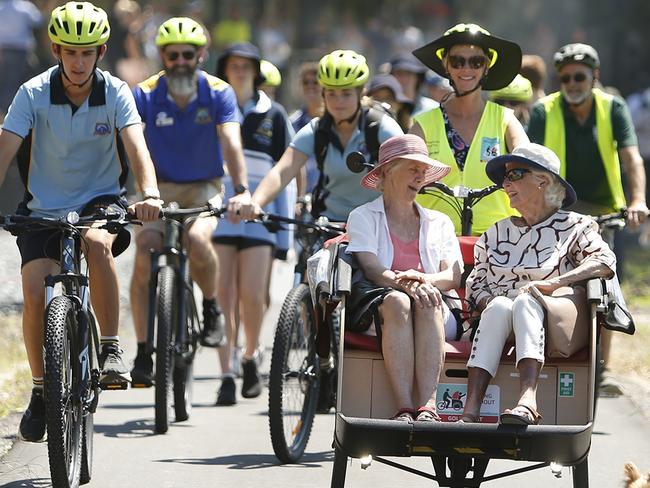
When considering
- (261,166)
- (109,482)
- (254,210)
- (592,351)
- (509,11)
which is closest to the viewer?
(592,351)

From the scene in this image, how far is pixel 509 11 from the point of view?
110ft

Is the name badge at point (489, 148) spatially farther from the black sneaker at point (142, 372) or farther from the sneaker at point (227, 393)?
the sneaker at point (227, 393)

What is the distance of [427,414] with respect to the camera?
22.2ft

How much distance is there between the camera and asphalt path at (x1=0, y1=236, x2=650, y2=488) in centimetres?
798

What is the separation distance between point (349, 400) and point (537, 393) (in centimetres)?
78

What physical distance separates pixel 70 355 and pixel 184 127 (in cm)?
287

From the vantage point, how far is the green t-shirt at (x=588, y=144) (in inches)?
418

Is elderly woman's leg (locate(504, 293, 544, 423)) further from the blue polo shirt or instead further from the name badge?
the blue polo shirt

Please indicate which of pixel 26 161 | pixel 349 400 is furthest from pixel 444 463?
pixel 26 161

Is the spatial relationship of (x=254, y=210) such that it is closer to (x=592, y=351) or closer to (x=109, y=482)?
(x=109, y=482)

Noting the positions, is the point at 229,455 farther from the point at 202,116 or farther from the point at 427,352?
the point at 202,116

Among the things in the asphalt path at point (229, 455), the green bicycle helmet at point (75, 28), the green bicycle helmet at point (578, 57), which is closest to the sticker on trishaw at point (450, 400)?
the asphalt path at point (229, 455)

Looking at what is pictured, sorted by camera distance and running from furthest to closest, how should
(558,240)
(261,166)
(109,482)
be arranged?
(261,166), (109,482), (558,240)

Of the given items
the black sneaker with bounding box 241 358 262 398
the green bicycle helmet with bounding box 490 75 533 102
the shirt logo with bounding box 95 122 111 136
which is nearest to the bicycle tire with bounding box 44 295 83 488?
the shirt logo with bounding box 95 122 111 136
